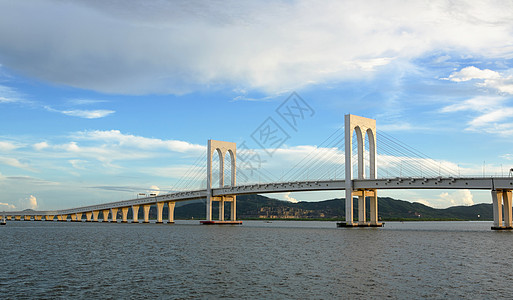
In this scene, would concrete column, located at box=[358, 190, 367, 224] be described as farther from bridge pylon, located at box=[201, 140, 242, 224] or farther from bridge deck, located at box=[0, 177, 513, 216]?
bridge pylon, located at box=[201, 140, 242, 224]

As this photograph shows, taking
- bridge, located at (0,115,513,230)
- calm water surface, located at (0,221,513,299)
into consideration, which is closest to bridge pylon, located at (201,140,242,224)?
bridge, located at (0,115,513,230)

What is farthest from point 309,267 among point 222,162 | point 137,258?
point 222,162

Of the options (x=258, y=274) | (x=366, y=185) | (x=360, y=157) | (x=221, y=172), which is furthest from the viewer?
(x=221, y=172)

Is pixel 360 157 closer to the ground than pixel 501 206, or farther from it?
farther from it

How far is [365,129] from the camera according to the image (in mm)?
81688

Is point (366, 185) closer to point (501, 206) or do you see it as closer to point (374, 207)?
point (374, 207)

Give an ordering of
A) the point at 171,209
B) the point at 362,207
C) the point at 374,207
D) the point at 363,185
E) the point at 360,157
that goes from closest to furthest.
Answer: the point at 363,185 < the point at 360,157 < the point at 362,207 < the point at 374,207 < the point at 171,209

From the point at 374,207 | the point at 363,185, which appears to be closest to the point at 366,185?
the point at 363,185

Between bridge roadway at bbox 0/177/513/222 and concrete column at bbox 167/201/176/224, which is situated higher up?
bridge roadway at bbox 0/177/513/222

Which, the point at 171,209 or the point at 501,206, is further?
the point at 171,209

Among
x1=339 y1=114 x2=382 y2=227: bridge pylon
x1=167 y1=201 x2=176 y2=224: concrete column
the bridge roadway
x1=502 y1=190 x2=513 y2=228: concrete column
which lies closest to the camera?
the bridge roadway

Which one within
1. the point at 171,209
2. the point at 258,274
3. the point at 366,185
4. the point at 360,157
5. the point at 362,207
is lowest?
the point at 258,274

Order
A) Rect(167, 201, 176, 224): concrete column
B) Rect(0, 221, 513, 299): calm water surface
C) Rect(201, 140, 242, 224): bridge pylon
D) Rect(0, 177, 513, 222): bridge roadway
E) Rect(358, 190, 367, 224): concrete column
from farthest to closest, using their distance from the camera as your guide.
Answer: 1. Rect(167, 201, 176, 224): concrete column
2. Rect(201, 140, 242, 224): bridge pylon
3. Rect(358, 190, 367, 224): concrete column
4. Rect(0, 177, 513, 222): bridge roadway
5. Rect(0, 221, 513, 299): calm water surface

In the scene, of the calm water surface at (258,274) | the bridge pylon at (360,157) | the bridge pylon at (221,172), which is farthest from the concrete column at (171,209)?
the calm water surface at (258,274)
